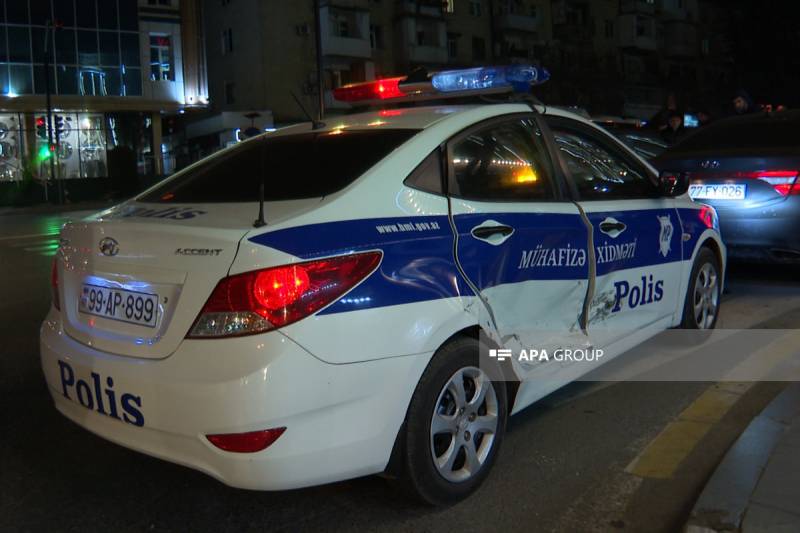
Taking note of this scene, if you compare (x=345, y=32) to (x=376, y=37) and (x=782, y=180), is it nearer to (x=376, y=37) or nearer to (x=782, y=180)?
(x=376, y=37)

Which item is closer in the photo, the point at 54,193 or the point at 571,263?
the point at 571,263

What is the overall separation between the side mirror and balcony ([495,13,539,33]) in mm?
44898

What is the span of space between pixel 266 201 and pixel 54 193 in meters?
29.2

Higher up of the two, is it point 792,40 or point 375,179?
point 792,40

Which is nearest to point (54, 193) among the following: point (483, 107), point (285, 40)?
point (285, 40)

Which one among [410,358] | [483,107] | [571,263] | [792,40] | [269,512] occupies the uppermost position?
[792,40]

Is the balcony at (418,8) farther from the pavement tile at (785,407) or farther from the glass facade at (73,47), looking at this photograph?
the pavement tile at (785,407)

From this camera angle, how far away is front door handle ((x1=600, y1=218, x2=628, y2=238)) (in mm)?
3990

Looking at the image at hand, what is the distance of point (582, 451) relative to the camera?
12.4ft

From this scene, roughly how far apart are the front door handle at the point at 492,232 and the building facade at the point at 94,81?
29810 millimetres

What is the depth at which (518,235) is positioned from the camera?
3.45 m

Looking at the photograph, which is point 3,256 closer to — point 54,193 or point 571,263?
point 571,263
